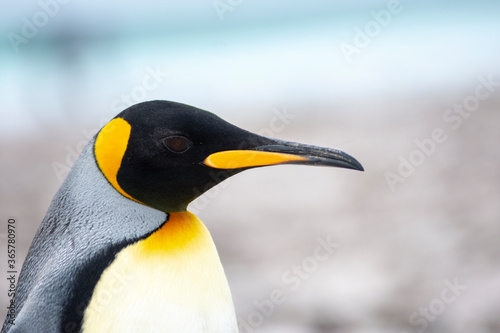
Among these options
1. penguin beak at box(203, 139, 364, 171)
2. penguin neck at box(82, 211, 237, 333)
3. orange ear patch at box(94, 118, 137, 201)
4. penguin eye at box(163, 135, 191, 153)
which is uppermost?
penguin beak at box(203, 139, 364, 171)

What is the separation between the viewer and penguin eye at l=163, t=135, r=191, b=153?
47.0 inches

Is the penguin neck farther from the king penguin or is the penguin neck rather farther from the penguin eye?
the penguin eye

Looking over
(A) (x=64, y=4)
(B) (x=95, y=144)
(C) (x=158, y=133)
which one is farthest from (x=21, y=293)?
(A) (x=64, y=4)

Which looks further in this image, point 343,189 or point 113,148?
point 343,189

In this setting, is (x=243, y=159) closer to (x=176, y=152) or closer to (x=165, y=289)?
(x=176, y=152)

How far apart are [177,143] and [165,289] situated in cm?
32

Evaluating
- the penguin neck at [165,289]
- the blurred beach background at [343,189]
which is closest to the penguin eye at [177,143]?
the penguin neck at [165,289]

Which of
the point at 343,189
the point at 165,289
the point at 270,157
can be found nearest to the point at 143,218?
the point at 165,289

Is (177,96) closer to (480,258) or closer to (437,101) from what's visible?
(437,101)

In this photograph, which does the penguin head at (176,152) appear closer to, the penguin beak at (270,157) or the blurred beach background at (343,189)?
the penguin beak at (270,157)

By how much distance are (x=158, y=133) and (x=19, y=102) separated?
36.6ft

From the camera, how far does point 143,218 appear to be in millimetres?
1231

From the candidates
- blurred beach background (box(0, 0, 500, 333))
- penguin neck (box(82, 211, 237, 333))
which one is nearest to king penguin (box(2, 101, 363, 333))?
penguin neck (box(82, 211, 237, 333))

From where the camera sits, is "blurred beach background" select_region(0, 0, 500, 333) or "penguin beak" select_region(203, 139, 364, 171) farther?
"blurred beach background" select_region(0, 0, 500, 333)
